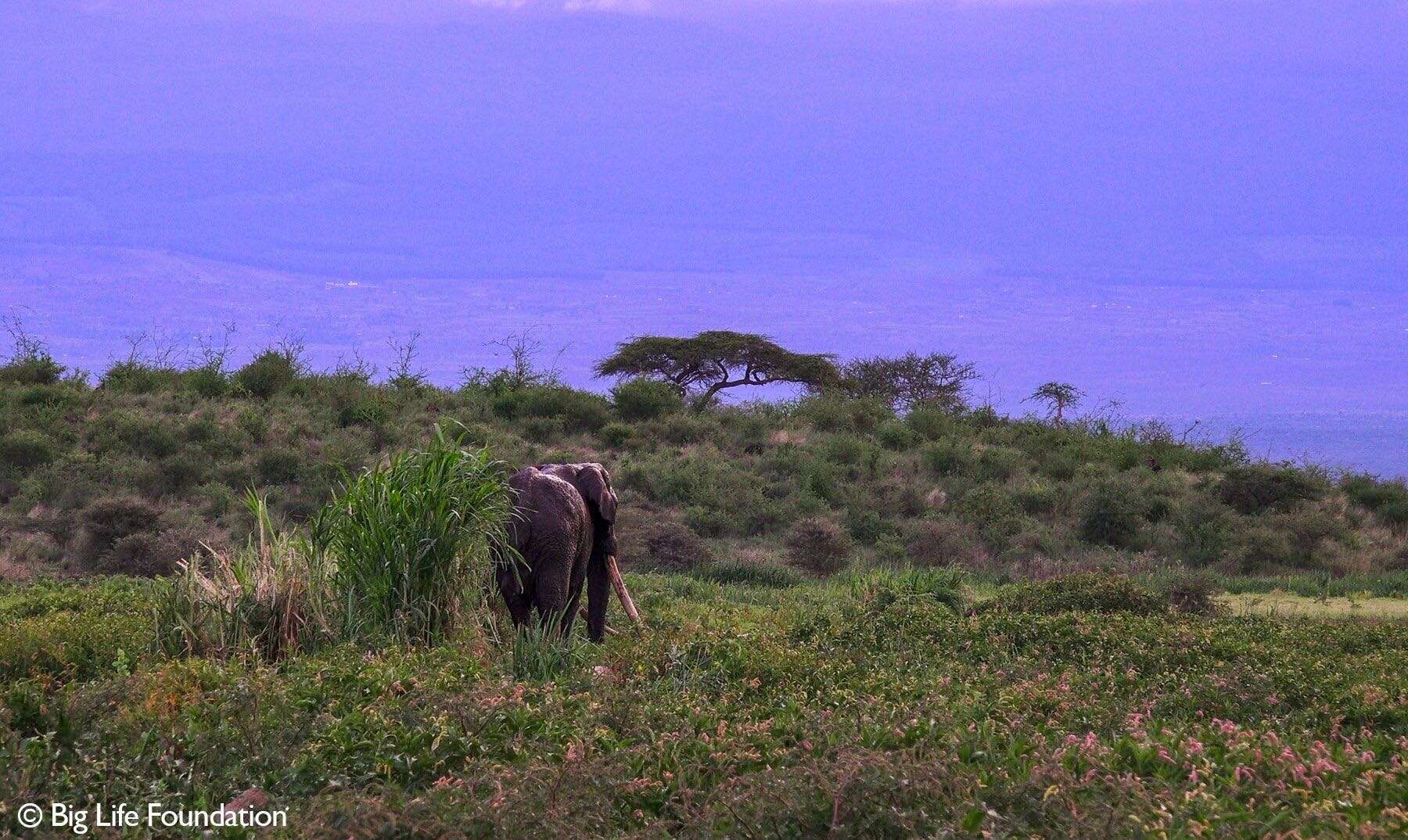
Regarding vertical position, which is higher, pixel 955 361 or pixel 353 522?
pixel 955 361

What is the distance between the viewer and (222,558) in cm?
876

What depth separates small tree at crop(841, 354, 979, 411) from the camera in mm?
38031

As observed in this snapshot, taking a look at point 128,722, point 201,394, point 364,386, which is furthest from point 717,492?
point 128,722

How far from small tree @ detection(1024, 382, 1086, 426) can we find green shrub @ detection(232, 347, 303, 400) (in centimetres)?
1972

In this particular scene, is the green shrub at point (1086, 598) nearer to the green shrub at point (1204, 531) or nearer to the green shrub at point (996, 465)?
the green shrub at point (1204, 531)

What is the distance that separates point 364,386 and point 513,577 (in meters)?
21.2

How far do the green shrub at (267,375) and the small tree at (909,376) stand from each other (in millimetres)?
14978

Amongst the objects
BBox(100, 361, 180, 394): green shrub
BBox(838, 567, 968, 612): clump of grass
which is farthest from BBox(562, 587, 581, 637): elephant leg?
BBox(100, 361, 180, 394): green shrub

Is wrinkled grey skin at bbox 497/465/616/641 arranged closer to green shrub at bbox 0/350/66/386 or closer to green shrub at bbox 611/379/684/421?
green shrub at bbox 611/379/684/421

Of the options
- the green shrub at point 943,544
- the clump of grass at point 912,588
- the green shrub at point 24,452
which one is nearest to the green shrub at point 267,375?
the green shrub at point 24,452

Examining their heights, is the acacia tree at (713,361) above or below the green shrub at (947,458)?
above

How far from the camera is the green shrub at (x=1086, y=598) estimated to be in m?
12.1

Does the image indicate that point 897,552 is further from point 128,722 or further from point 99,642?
point 128,722

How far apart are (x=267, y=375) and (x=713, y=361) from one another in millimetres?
12589
